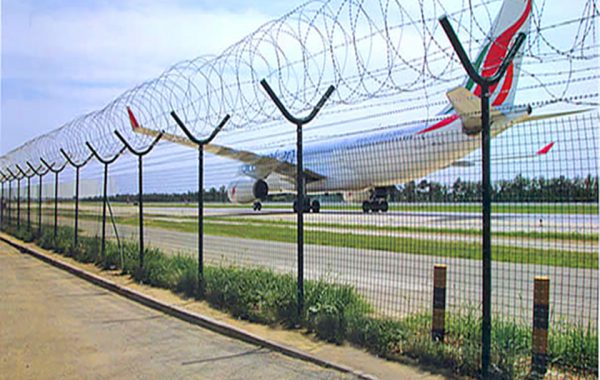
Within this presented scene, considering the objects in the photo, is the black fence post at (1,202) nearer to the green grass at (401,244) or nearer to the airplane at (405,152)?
the green grass at (401,244)

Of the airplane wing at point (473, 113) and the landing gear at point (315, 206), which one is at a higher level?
the airplane wing at point (473, 113)

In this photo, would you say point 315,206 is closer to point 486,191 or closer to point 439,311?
point 439,311

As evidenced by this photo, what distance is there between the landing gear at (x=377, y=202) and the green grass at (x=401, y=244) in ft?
3.05

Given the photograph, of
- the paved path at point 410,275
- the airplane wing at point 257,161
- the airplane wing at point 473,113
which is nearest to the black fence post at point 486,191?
the airplane wing at point 473,113

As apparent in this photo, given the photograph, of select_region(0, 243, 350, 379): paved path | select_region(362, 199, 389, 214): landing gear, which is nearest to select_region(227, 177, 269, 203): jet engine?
select_region(0, 243, 350, 379): paved path

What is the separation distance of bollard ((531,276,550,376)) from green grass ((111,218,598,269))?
3.71 metres

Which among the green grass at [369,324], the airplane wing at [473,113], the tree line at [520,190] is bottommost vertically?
the green grass at [369,324]

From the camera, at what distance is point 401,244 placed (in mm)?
12023

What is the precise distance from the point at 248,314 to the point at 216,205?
5131mm

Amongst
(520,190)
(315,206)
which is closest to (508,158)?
(520,190)

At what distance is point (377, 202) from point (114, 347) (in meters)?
3.55

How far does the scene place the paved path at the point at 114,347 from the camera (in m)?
5.88

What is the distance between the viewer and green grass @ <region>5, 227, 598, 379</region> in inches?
213

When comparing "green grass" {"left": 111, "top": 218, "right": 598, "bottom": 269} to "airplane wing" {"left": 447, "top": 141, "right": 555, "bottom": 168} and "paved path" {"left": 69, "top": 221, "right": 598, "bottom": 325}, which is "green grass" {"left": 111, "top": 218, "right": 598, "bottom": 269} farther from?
"airplane wing" {"left": 447, "top": 141, "right": 555, "bottom": 168}
